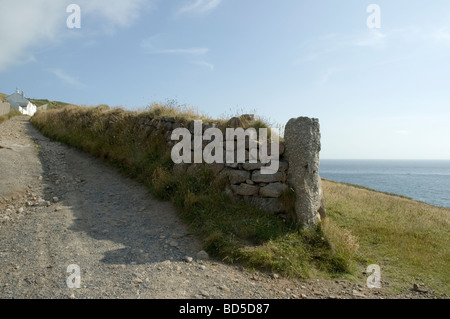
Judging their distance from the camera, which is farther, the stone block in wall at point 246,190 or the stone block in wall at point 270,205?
the stone block in wall at point 246,190

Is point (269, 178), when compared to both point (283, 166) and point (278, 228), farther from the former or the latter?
point (278, 228)

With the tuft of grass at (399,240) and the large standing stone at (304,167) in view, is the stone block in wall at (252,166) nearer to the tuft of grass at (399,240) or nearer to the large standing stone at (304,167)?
the large standing stone at (304,167)

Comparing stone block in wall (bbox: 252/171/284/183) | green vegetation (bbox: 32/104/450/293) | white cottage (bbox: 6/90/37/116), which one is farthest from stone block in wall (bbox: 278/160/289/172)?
white cottage (bbox: 6/90/37/116)

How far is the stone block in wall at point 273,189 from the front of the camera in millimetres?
6898

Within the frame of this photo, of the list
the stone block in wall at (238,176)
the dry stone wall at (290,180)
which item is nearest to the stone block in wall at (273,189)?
the dry stone wall at (290,180)

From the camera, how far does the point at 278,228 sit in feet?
21.1

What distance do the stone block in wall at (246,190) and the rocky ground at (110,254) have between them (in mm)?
1653

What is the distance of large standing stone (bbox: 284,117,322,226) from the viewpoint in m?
6.75

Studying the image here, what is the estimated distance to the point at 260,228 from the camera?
246 inches

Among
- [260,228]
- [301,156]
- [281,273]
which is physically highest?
[301,156]

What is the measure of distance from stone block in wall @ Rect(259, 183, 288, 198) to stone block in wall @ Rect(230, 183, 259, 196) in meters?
0.17

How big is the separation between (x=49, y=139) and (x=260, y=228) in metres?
13.4

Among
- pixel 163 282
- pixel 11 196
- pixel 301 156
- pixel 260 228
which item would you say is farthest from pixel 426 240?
pixel 11 196
